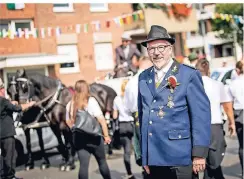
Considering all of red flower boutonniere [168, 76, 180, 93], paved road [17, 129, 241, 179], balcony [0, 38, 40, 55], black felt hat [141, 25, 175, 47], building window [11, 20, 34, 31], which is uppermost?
building window [11, 20, 34, 31]

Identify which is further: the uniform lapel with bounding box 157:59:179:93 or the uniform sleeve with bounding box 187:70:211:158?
the uniform lapel with bounding box 157:59:179:93

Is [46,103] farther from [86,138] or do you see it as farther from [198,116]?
[198,116]

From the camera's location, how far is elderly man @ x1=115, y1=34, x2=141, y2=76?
1235 cm

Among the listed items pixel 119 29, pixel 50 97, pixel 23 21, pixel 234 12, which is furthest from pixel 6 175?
pixel 234 12

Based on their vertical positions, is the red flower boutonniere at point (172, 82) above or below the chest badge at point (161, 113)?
above

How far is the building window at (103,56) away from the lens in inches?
995

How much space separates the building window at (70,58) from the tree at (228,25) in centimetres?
2242

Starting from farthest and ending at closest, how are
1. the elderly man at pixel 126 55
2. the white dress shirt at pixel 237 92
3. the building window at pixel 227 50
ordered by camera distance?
the building window at pixel 227 50 → the elderly man at pixel 126 55 → the white dress shirt at pixel 237 92

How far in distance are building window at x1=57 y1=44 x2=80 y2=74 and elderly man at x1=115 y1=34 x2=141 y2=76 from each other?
11.7 m

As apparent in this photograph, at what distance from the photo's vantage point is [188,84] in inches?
163

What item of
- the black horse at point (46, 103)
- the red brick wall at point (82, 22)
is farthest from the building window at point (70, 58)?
the black horse at point (46, 103)

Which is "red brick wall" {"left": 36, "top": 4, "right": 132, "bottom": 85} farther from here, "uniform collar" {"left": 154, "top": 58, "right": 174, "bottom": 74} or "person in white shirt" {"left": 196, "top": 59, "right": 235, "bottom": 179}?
"uniform collar" {"left": 154, "top": 58, "right": 174, "bottom": 74}

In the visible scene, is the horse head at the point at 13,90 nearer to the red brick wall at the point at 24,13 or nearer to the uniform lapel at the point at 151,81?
A: the uniform lapel at the point at 151,81

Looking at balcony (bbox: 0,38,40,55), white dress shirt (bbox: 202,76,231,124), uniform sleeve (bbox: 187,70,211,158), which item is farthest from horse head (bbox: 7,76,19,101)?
balcony (bbox: 0,38,40,55)
